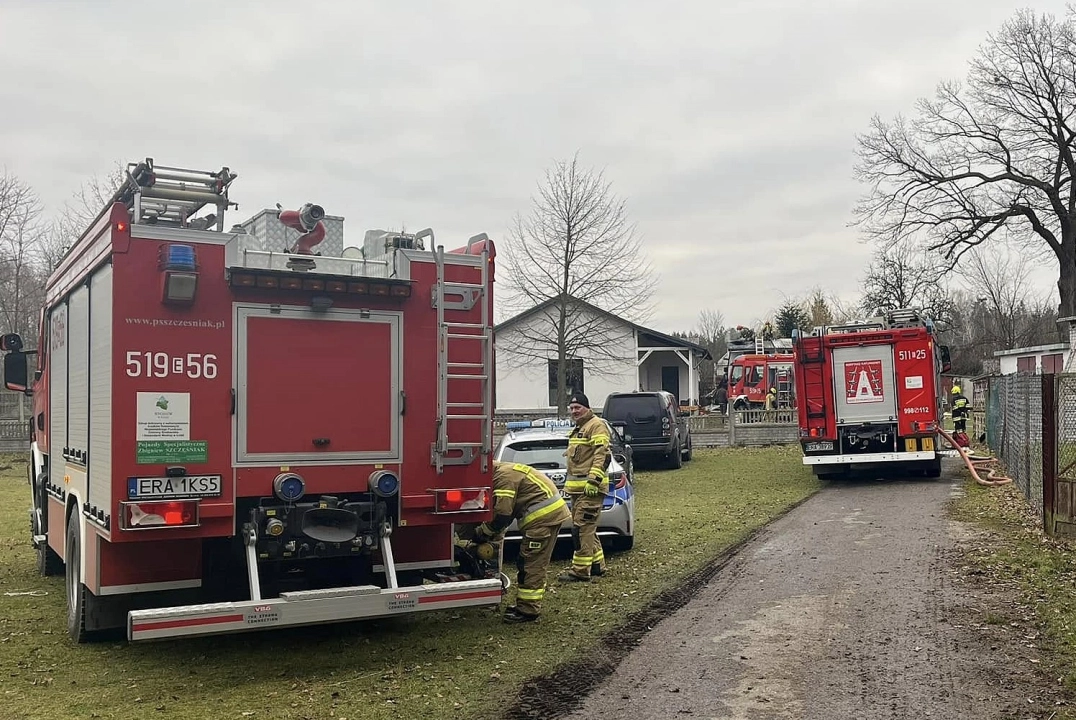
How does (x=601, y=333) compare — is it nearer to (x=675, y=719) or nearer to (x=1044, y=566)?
(x=1044, y=566)

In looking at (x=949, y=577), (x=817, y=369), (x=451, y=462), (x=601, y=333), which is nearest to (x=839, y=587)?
(x=949, y=577)

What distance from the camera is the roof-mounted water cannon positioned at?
23.2 ft

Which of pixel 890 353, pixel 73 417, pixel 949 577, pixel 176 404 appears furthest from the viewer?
pixel 890 353

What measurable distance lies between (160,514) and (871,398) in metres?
14.4

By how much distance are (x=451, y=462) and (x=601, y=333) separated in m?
27.9

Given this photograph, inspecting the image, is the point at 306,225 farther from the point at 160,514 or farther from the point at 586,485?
the point at 586,485

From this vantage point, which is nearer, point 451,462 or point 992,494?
point 451,462

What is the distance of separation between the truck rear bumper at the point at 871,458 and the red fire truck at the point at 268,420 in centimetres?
1189

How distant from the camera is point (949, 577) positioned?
8883 millimetres

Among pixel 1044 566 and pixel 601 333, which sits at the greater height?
pixel 601 333

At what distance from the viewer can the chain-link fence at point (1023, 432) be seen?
1252 cm

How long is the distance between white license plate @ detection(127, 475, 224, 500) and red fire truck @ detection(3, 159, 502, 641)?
1 cm

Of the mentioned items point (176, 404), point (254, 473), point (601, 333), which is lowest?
point (254, 473)

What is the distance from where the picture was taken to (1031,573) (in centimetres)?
883
